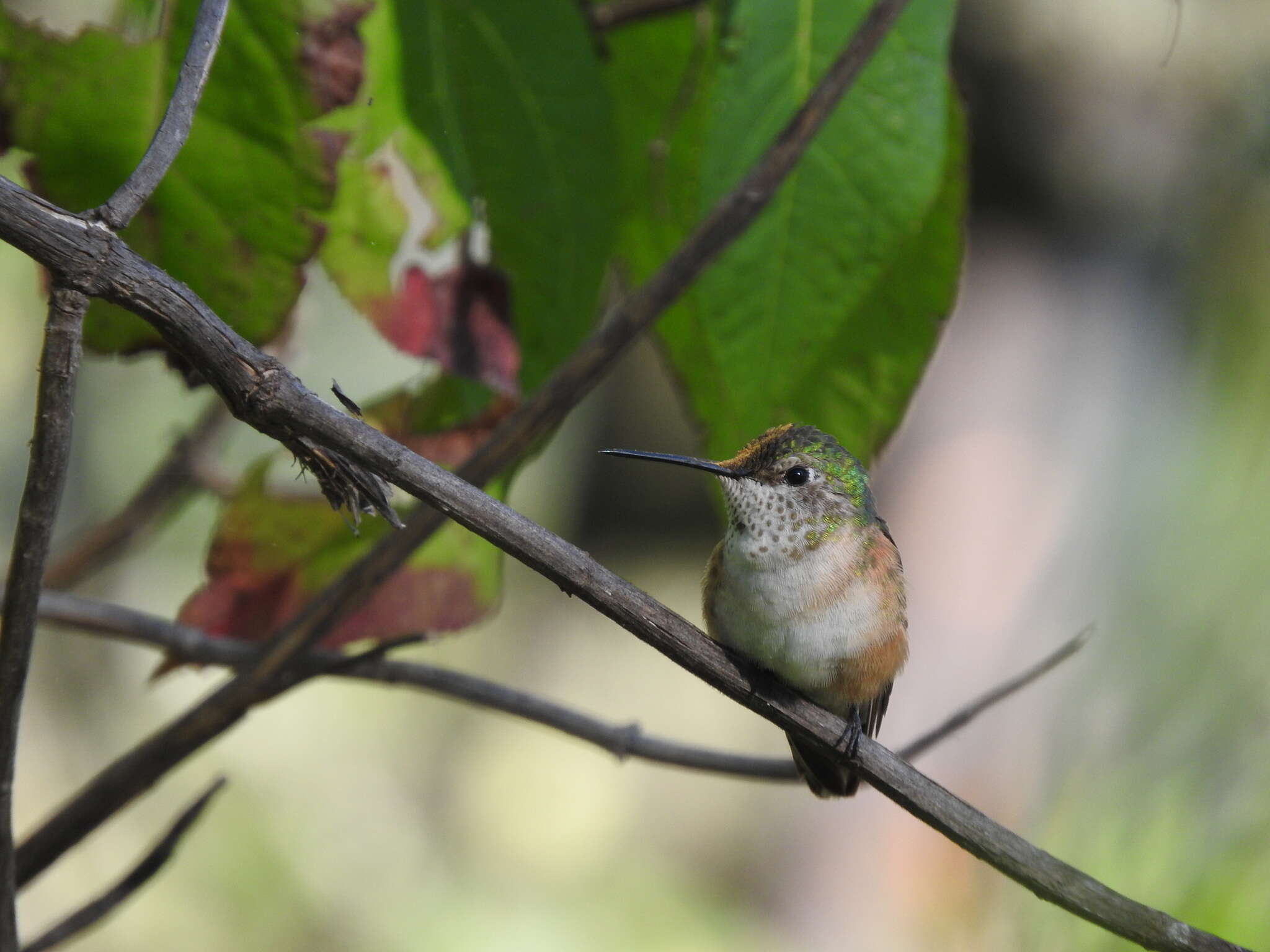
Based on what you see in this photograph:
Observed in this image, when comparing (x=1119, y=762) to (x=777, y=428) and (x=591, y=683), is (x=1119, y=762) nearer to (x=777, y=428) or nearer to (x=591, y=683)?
(x=777, y=428)

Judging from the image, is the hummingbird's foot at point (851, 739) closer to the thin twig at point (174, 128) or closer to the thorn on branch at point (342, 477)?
the thorn on branch at point (342, 477)

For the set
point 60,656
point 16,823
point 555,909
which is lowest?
point 555,909

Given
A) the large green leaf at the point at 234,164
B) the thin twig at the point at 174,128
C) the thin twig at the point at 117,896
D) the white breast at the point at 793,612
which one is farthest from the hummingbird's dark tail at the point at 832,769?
the thin twig at the point at 174,128

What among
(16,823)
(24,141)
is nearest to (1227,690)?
(24,141)

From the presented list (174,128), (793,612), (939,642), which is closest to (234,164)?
(174,128)

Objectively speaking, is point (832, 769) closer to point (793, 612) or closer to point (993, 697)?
point (793, 612)

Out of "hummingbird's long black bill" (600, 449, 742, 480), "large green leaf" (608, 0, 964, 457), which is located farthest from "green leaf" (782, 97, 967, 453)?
"hummingbird's long black bill" (600, 449, 742, 480)

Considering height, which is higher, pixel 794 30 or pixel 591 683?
pixel 794 30

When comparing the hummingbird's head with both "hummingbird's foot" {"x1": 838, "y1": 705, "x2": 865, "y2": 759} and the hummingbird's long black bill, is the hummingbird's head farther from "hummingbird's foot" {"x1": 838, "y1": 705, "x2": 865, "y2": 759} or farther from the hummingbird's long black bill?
"hummingbird's foot" {"x1": 838, "y1": 705, "x2": 865, "y2": 759}
